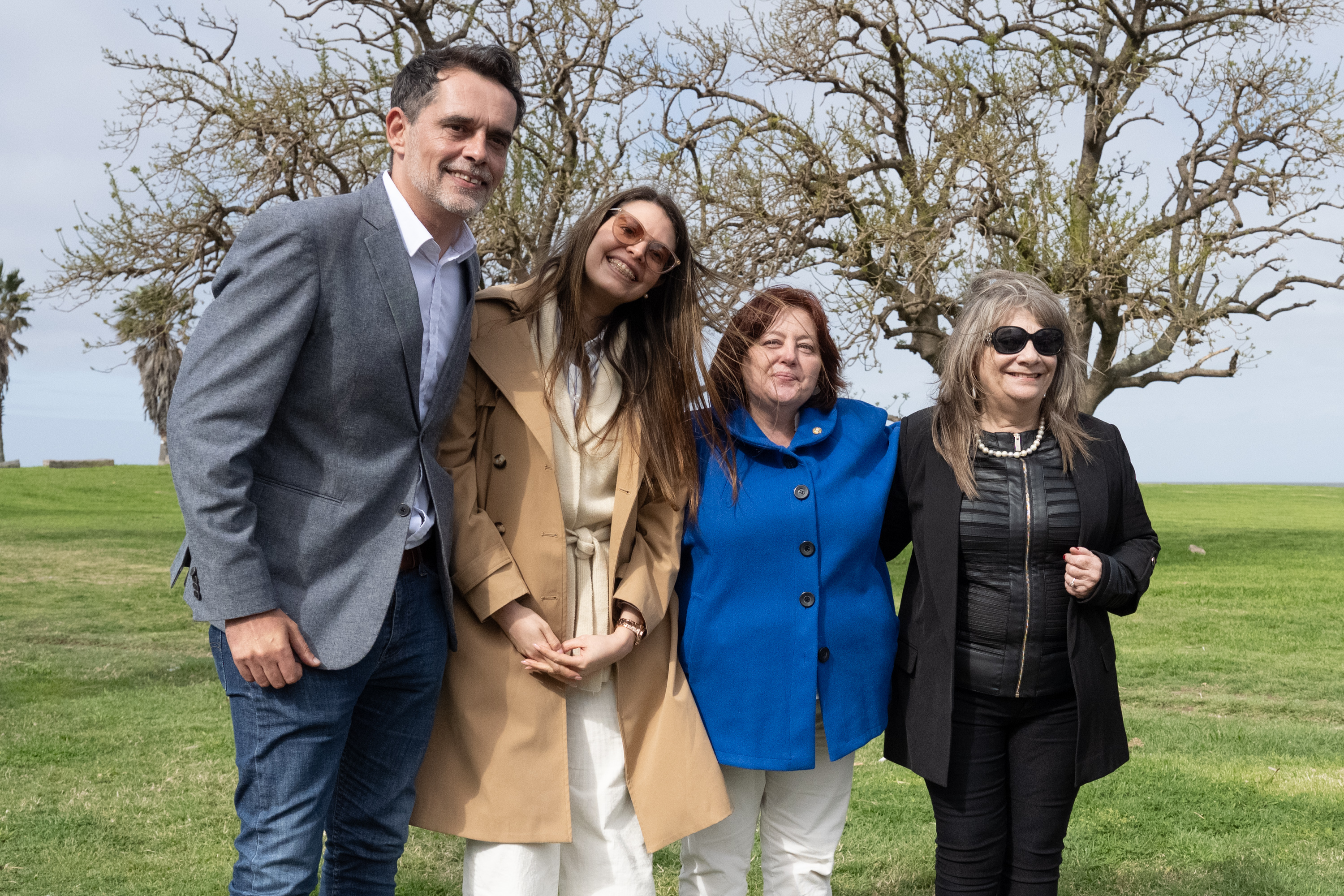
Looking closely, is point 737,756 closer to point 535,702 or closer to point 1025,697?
point 535,702

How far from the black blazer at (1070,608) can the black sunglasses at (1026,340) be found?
27 cm

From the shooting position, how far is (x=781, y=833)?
3.37 meters

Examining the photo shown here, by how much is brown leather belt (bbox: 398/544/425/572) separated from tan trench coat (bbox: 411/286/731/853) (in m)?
0.11

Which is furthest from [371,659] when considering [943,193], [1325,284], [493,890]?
[1325,284]

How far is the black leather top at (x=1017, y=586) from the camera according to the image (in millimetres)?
3098

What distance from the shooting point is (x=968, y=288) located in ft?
11.5

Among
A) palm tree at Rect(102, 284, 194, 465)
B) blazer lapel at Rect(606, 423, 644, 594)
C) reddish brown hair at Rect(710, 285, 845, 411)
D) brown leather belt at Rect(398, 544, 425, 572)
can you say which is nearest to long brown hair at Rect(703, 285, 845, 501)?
reddish brown hair at Rect(710, 285, 845, 411)

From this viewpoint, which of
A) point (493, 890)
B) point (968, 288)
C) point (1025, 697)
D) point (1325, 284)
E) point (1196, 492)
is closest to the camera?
point (493, 890)

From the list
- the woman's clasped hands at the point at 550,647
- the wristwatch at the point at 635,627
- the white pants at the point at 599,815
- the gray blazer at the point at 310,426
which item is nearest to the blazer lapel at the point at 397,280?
the gray blazer at the point at 310,426

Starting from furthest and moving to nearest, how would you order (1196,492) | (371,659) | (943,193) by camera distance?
1. (1196,492)
2. (943,193)
3. (371,659)

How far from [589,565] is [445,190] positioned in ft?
3.60

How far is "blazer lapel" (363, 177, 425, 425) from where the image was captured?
2.58 meters

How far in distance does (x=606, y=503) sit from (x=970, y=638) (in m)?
1.16

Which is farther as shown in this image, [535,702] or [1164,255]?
[1164,255]
